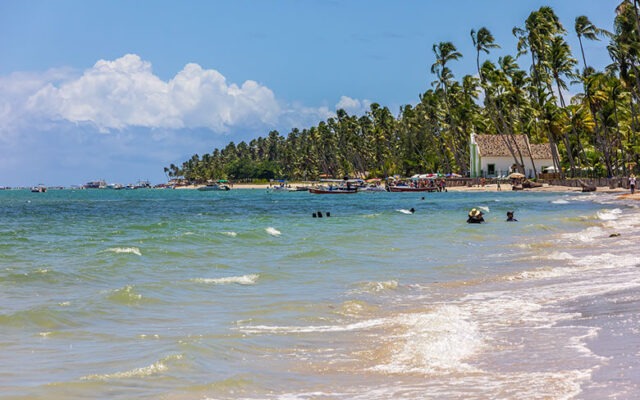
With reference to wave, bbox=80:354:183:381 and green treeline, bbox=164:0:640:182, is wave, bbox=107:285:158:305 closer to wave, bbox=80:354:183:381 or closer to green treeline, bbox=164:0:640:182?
wave, bbox=80:354:183:381

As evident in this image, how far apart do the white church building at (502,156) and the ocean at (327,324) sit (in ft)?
266

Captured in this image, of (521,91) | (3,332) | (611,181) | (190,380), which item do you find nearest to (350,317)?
(190,380)

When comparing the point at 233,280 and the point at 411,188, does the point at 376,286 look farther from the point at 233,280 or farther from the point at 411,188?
the point at 411,188

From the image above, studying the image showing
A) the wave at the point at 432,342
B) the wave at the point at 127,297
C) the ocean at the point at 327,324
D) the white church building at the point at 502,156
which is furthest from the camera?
the white church building at the point at 502,156

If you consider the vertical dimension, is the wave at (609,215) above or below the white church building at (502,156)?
below

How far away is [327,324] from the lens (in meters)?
12.1

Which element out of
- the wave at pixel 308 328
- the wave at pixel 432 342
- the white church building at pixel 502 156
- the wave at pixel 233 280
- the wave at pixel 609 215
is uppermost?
the white church building at pixel 502 156

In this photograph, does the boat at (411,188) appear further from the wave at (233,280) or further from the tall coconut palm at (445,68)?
the wave at (233,280)

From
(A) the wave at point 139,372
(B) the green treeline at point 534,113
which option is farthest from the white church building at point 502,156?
(A) the wave at point 139,372

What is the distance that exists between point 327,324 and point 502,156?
97026mm

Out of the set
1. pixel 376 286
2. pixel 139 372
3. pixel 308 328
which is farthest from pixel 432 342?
pixel 376 286

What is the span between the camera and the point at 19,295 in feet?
52.5

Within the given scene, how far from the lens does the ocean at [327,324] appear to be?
8156 mm

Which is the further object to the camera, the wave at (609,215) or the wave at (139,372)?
the wave at (609,215)
